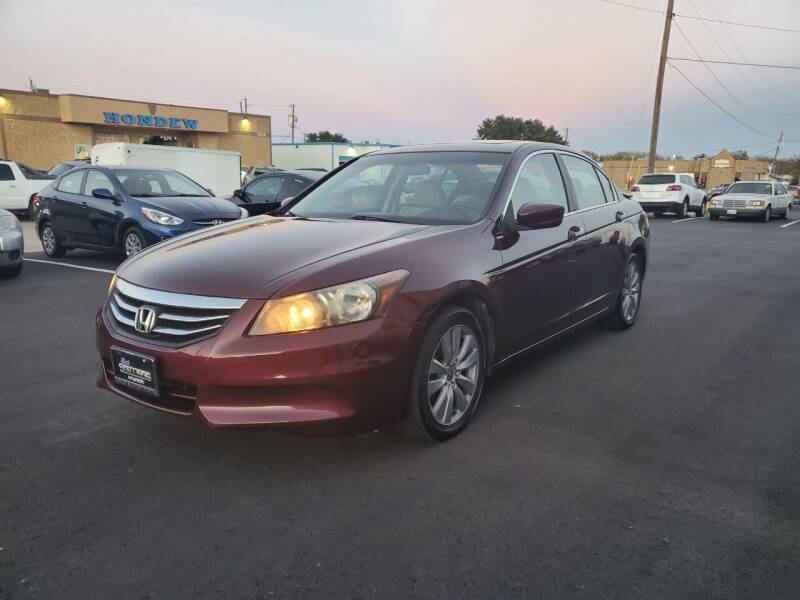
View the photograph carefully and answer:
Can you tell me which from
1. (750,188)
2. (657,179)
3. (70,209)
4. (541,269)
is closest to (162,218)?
(70,209)

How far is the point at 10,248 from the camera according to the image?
26.8 feet

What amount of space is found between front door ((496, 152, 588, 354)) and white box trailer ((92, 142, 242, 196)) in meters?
18.0

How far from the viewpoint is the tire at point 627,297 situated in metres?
5.73

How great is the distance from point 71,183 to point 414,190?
8.32 metres

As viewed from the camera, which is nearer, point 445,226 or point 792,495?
point 792,495

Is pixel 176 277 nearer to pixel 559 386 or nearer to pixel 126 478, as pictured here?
pixel 126 478

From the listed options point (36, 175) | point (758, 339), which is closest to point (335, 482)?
point (758, 339)

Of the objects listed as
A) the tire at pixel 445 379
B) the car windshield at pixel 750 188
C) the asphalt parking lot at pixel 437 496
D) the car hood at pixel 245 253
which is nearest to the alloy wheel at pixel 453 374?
the tire at pixel 445 379

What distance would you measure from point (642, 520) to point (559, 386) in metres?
1.72

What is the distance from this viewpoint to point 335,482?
2992 millimetres

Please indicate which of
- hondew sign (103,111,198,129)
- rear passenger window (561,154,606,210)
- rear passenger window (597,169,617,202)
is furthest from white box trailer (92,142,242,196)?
rear passenger window (561,154,606,210)

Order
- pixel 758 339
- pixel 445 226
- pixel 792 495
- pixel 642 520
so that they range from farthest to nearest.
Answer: pixel 758 339 < pixel 445 226 < pixel 792 495 < pixel 642 520

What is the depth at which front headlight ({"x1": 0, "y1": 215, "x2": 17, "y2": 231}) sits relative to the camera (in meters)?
8.20

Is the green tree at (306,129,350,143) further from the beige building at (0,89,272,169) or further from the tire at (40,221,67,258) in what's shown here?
the tire at (40,221,67,258)
